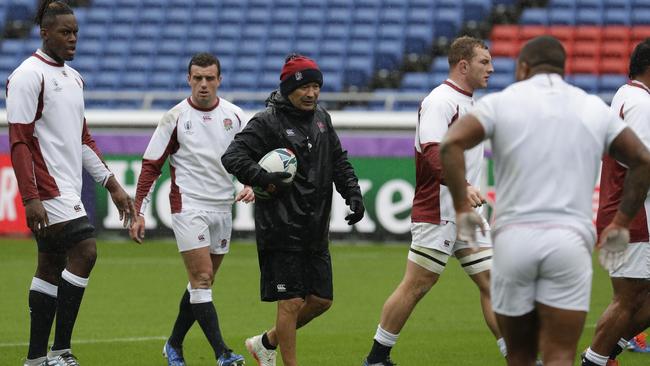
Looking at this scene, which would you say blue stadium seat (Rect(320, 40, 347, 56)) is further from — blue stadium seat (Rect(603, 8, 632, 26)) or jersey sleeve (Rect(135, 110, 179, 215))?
jersey sleeve (Rect(135, 110, 179, 215))

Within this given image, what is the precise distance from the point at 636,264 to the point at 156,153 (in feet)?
12.0

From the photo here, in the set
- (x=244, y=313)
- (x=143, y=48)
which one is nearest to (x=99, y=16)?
(x=143, y=48)

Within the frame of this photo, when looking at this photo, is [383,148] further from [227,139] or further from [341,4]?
[227,139]

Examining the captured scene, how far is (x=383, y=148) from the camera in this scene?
1906 cm

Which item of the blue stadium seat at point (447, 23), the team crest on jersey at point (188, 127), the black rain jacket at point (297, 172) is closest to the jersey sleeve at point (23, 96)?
the black rain jacket at point (297, 172)

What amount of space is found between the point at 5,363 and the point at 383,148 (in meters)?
10.9

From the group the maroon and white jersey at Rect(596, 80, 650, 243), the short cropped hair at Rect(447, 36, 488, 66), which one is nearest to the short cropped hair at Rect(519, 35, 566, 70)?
the maroon and white jersey at Rect(596, 80, 650, 243)

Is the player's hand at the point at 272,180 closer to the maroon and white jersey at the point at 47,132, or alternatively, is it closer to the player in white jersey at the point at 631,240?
the maroon and white jersey at the point at 47,132

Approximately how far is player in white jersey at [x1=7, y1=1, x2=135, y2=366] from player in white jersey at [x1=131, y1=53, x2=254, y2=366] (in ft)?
3.10

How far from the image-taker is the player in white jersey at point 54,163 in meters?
7.91

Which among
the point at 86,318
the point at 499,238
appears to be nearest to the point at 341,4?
the point at 86,318

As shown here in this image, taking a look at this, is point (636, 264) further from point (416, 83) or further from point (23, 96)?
point (416, 83)

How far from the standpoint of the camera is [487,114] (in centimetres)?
557

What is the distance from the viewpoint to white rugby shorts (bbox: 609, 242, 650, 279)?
312 inches
